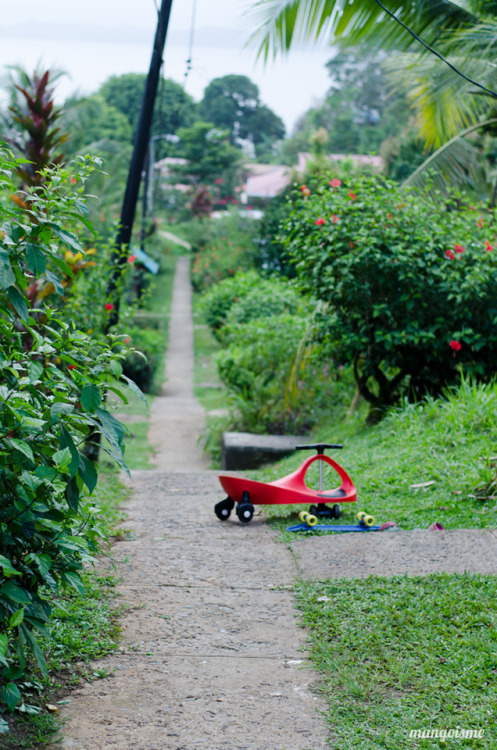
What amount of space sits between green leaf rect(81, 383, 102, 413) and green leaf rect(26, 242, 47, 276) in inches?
17.5

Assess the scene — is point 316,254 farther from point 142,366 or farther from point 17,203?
point 142,366

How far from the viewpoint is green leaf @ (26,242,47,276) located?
8.70 ft

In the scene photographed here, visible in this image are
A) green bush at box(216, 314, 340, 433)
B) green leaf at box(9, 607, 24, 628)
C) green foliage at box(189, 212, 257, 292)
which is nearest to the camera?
green leaf at box(9, 607, 24, 628)

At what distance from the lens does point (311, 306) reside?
9.12 m

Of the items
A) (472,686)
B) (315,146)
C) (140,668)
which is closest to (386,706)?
(472,686)

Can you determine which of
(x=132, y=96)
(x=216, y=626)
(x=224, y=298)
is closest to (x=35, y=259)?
(x=216, y=626)

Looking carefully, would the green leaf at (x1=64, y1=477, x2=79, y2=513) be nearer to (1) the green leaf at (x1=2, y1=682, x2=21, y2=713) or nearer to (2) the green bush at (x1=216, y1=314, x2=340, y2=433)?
(1) the green leaf at (x1=2, y1=682, x2=21, y2=713)

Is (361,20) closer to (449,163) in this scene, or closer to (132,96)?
(449,163)

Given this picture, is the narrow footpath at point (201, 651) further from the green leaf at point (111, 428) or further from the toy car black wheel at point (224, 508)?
the green leaf at point (111, 428)

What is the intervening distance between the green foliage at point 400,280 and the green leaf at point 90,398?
5.33 m

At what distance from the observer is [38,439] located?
9.23 feet

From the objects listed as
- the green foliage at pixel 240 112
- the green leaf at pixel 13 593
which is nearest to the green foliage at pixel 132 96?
the green foliage at pixel 240 112

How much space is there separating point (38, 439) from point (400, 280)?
567cm

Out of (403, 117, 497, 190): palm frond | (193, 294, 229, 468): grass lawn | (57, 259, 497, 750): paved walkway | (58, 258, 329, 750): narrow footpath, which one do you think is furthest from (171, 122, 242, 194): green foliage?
(58, 258, 329, 750): narrow footpath
